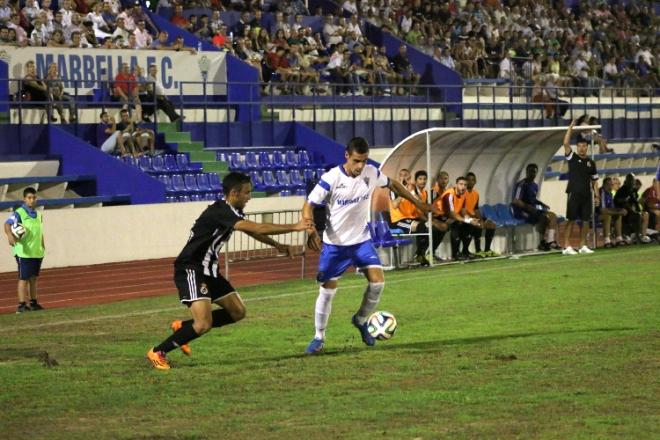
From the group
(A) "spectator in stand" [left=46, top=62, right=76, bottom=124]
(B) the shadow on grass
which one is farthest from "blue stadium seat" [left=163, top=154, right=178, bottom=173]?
(B) the shadow on grass

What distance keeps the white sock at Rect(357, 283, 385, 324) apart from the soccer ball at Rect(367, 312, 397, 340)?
124 mm

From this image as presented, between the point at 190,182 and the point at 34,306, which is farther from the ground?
the point at 190,182

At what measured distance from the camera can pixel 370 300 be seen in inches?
502

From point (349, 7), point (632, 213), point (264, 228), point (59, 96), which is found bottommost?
point (632, 213)

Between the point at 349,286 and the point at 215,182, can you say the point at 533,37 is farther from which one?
the point at 349,286

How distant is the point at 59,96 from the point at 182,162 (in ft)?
9.93

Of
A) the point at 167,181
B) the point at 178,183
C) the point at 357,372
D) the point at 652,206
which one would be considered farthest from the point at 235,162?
the point at 357,372

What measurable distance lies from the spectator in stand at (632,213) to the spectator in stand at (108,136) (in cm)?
1026

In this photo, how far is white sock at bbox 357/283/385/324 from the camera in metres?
12.7

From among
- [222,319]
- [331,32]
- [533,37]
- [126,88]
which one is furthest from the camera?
[533,37]

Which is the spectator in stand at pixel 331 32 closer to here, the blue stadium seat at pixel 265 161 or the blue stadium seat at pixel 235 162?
the blue stadium seat at pixel 265 161

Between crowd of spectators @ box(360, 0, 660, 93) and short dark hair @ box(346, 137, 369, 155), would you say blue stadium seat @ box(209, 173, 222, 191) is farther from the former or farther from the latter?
short dark hair @ box(346, 137, 369, 155)

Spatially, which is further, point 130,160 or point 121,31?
A: point 121,31

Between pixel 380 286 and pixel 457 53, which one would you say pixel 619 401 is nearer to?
pixel 380 286
